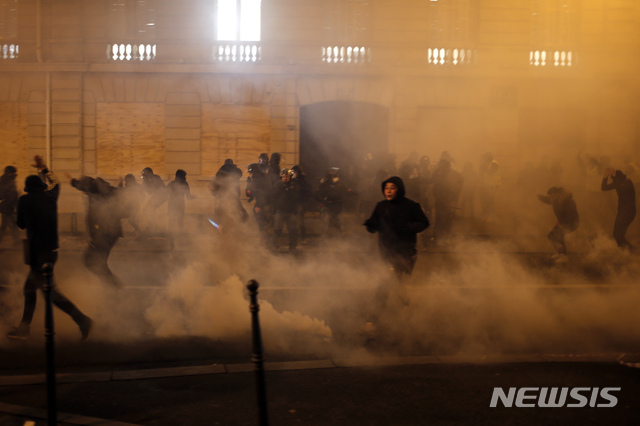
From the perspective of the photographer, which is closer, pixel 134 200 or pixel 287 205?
pixel 134 200

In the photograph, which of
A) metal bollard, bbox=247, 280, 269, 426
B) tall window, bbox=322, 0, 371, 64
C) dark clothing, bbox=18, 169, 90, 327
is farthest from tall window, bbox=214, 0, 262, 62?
metal bollard, bbox=247, 280, 269, 426

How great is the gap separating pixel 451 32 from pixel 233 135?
17.9ft

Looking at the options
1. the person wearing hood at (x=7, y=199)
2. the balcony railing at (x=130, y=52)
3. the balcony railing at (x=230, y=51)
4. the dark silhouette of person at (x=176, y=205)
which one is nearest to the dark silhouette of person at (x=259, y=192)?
the dark silhouette of person at (x=176, y=205)

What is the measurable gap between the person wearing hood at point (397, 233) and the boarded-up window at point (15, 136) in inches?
451

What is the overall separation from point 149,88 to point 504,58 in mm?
7977

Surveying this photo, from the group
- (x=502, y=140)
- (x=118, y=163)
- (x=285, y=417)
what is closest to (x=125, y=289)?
(x=285, y=417)

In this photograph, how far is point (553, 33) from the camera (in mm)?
15273

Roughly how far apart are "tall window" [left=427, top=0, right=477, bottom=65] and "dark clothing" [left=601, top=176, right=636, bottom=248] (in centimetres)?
602

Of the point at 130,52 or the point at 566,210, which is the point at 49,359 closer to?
the point at 566,210

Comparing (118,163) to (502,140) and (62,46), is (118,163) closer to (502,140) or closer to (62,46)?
(62,46)

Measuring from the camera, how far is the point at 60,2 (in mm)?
14648

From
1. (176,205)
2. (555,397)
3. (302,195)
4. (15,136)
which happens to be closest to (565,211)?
(302,195)

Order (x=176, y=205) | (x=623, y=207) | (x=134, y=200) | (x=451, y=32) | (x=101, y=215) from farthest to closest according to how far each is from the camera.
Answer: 1. (x=451, y=32)
2. (x=176, y=205)
3. (x=623, y=207)
4. (x=134, y=200)
5. (x=101, y=215)

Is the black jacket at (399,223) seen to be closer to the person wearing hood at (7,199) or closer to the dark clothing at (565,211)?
the dark clothing at (565,211)
